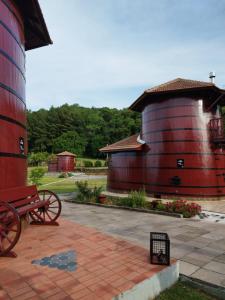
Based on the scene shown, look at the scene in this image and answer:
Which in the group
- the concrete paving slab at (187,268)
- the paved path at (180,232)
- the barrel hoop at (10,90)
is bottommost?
the concrete paving slab at (187,268)

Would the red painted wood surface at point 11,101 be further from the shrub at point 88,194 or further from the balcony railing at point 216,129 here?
the balcony railing at point 216,129

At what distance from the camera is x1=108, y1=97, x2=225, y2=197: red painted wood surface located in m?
16.4

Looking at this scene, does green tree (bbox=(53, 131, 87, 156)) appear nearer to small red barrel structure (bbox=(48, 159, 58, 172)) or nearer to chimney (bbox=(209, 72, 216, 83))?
small red barrel structure (bbox=(48, 159, 58, 172))

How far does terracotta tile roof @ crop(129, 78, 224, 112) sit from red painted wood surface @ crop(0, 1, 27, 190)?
1051 centimetres

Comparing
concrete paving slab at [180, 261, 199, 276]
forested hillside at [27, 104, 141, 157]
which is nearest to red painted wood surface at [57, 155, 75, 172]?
forested hillside at [27, 104, 141, 157]

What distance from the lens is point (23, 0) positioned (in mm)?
8188

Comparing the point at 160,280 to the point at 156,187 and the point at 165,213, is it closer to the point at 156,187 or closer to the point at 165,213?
the point at 165,213

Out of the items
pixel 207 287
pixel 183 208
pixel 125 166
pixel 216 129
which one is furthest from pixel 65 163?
pixel 207 287

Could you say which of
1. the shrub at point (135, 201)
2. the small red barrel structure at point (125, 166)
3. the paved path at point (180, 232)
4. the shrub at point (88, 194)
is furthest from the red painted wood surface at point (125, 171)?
the paved path at point (180, 232)

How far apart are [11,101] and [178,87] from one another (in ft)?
39.5

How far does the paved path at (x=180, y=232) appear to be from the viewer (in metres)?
5.70

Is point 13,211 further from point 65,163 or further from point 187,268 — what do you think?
point 65,163

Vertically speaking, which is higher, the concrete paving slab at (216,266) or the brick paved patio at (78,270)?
the brick paved patio at (78,270)

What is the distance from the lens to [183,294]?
4.69m
